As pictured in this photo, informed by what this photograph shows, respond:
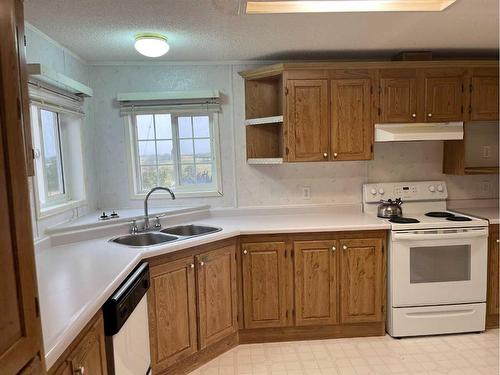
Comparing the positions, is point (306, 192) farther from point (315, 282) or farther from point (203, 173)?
point (203, 173)

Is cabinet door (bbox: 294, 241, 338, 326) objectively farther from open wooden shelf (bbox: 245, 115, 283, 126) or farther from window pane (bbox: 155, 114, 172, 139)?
window pane (bbox: 155, 114, 172, 139)

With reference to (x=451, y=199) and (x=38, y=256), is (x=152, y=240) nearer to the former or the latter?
(x=38, y=256)

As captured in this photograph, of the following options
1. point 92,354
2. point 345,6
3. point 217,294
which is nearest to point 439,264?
point 217,294

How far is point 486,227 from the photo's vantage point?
2.75m

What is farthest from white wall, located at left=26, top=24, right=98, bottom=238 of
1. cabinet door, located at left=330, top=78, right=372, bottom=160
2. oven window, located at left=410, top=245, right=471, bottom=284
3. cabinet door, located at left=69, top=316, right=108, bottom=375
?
oven window, located at left=410, top=245, right=471, bottom=284

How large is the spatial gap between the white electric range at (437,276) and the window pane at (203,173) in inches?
63.4

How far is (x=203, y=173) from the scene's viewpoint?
332cm

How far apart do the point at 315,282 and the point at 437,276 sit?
0.93 metres

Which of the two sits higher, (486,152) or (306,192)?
(486,152)

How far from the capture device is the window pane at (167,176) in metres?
3.29

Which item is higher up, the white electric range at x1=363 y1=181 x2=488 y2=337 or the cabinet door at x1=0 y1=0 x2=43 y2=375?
the cabinet door at x1=0 y1=0 x2=43 y2=375

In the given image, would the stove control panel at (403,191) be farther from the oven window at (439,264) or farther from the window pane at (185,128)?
the window pane at (185,128)

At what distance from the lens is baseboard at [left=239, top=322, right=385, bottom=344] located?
9.32 feet

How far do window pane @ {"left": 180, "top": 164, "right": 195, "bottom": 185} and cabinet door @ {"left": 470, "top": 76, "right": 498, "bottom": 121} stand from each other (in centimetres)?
242
